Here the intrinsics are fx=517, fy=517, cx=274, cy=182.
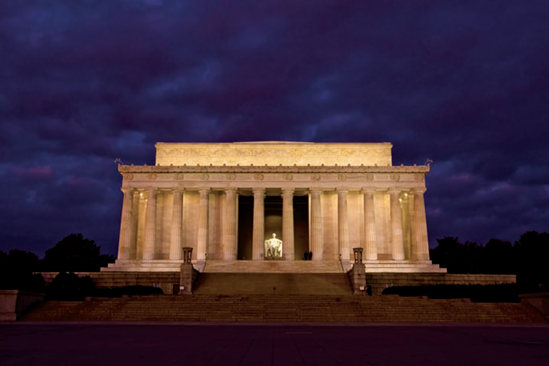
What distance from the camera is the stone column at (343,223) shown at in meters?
58.6

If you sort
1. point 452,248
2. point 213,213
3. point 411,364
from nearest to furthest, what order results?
1. point 411,364
2. point 213,213
3. point 452,248

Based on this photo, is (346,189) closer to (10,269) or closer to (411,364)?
(10,269)

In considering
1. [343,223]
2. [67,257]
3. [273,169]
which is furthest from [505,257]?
[67,257]

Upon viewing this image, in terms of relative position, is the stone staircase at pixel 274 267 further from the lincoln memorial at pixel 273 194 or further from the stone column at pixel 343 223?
the stone column at pixel 343 223

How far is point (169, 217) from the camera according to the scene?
63094 millimetres

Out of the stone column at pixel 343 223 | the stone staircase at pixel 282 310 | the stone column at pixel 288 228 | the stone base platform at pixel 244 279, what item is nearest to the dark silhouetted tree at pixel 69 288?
the stone base platform at pixel 244 279

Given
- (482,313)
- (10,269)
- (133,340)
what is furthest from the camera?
(10,269)

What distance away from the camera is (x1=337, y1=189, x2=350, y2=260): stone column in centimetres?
5862

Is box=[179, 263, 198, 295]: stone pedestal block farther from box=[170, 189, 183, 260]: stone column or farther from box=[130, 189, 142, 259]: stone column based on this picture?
box=[130, 189, 142, 259]: stone column

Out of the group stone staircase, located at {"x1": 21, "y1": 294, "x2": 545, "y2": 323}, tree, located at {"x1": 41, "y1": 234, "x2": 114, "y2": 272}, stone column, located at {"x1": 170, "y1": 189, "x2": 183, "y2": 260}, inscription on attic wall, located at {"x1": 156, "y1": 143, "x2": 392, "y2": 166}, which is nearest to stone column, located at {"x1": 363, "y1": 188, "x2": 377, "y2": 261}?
inscription on attic wall, located at {"x1": 156, "y1": 143, "x2": 392, "y2": 166}

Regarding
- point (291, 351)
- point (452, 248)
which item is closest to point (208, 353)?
point (291, 351)

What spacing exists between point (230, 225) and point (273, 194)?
292 inches

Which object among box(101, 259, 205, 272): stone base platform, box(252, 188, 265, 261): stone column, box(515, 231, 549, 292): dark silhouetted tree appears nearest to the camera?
box(101, 259, 205, 272): stone base platform

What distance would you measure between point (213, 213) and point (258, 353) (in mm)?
49626
